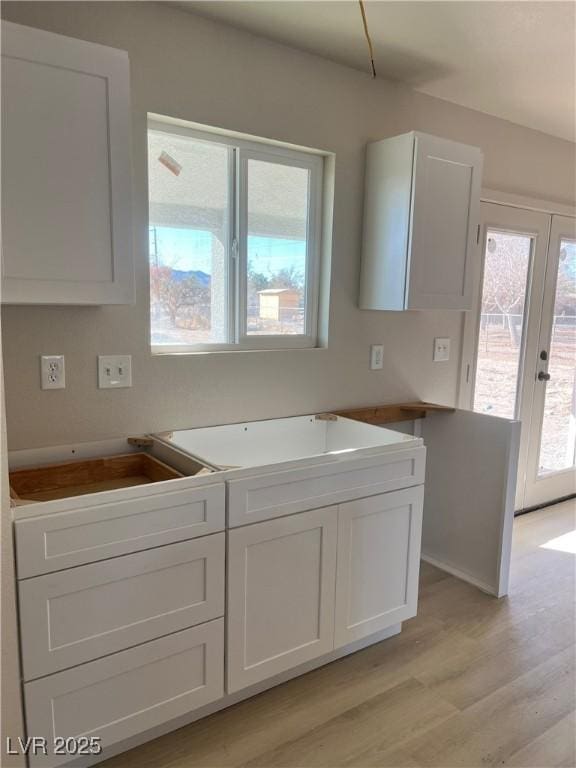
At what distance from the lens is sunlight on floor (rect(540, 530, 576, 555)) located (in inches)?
130

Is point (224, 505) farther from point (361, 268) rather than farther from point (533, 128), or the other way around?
point (533, 128)

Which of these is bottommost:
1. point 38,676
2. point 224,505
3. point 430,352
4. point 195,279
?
point 38,676

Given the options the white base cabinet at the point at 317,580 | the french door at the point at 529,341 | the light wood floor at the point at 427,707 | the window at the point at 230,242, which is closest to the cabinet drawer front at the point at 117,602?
the white base cabinet at the point at 317,580

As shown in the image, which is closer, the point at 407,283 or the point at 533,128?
the point at 407,283

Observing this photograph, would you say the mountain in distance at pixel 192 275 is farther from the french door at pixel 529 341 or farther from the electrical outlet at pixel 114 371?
the french door at pixel 529 341

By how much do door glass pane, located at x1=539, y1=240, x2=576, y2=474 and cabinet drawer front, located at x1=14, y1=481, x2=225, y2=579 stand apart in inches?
118

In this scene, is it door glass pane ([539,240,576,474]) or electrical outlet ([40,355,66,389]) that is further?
door glass pane ([539,240,576,474])

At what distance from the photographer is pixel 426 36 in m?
2.25

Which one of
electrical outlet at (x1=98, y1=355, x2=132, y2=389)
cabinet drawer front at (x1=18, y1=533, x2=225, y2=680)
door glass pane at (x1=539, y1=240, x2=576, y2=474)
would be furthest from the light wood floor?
door glass pane at (x1=539, y1=240, x2=576, y2=474)

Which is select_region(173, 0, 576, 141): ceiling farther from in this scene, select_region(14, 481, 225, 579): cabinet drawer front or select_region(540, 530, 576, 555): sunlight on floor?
select_region(540, 530, 576, 555): sunlight on floor

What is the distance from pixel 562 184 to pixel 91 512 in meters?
3.56

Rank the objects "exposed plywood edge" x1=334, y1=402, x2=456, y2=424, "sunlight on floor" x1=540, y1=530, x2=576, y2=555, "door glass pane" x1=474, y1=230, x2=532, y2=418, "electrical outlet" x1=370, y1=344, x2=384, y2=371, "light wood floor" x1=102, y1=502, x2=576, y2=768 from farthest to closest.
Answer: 1. "door glass pane" x1=474, y1=230, x2=532, y2=418
2. "sunlight on floor" x1=540, y1=530, x2=576, y2=555
3. "electrical outlet" x1=370, y1=344, x2=384, y2=371
4. "exposed plywood edge" x1=334, y1=402, x2=456, y2=424
5. "light wood floor" x1=102, y1=502, x2=576, y2=768

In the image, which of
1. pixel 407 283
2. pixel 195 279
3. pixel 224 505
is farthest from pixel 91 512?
pixel 407 283

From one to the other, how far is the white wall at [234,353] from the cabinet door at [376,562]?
2.18 feet
